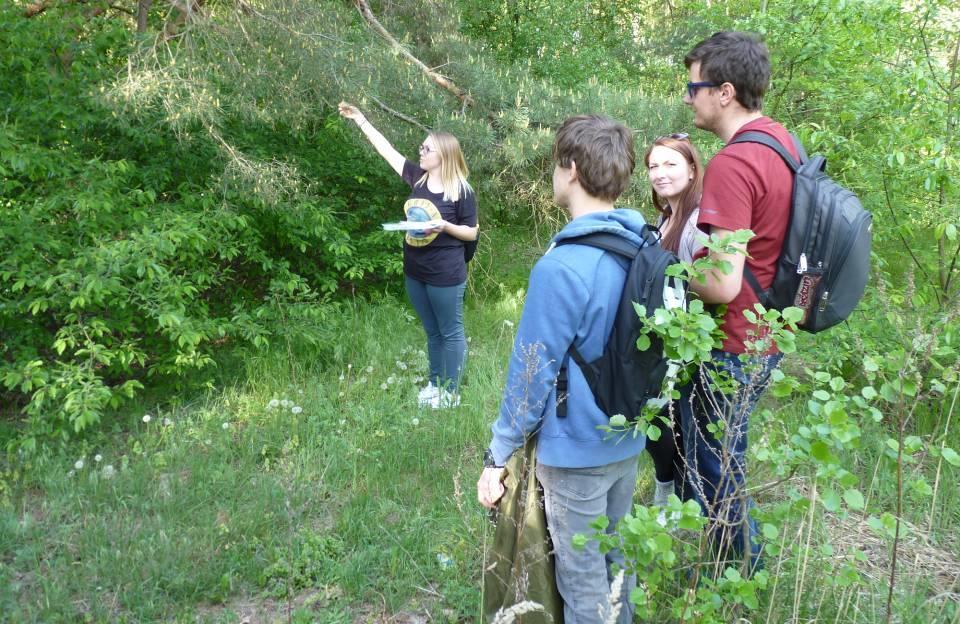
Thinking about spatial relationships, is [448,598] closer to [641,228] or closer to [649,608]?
[649,608]

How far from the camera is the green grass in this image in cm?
249

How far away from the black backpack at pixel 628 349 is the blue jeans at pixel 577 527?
198mm

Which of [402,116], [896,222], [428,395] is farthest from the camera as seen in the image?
[402,116]

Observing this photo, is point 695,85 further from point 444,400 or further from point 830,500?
point 444,400

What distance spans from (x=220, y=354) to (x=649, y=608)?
4.16 metres

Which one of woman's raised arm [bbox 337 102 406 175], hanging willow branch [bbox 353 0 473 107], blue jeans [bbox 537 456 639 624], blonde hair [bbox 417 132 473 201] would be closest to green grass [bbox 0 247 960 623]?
blue jeans [bbox 537 456 639 624]

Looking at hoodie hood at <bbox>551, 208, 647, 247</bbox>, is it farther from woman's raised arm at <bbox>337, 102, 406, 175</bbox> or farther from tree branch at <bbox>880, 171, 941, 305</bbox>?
woman's raised arm at <bbox>337, 102, 406, 175</bbox>

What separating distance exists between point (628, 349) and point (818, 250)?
2.25ft

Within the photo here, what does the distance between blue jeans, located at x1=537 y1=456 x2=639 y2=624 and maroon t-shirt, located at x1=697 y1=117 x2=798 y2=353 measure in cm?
60

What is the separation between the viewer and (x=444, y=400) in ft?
13.8

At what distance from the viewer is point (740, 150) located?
1973mm

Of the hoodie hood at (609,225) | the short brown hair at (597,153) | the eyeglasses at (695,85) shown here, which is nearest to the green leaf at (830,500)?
the hoodie hood at (609,225)

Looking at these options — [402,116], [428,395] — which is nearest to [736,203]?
[428,395]

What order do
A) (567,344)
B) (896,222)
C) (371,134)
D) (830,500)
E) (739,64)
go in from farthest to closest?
(371,134) → (896,222) → (739,64) → (567,344) → (830,500)
